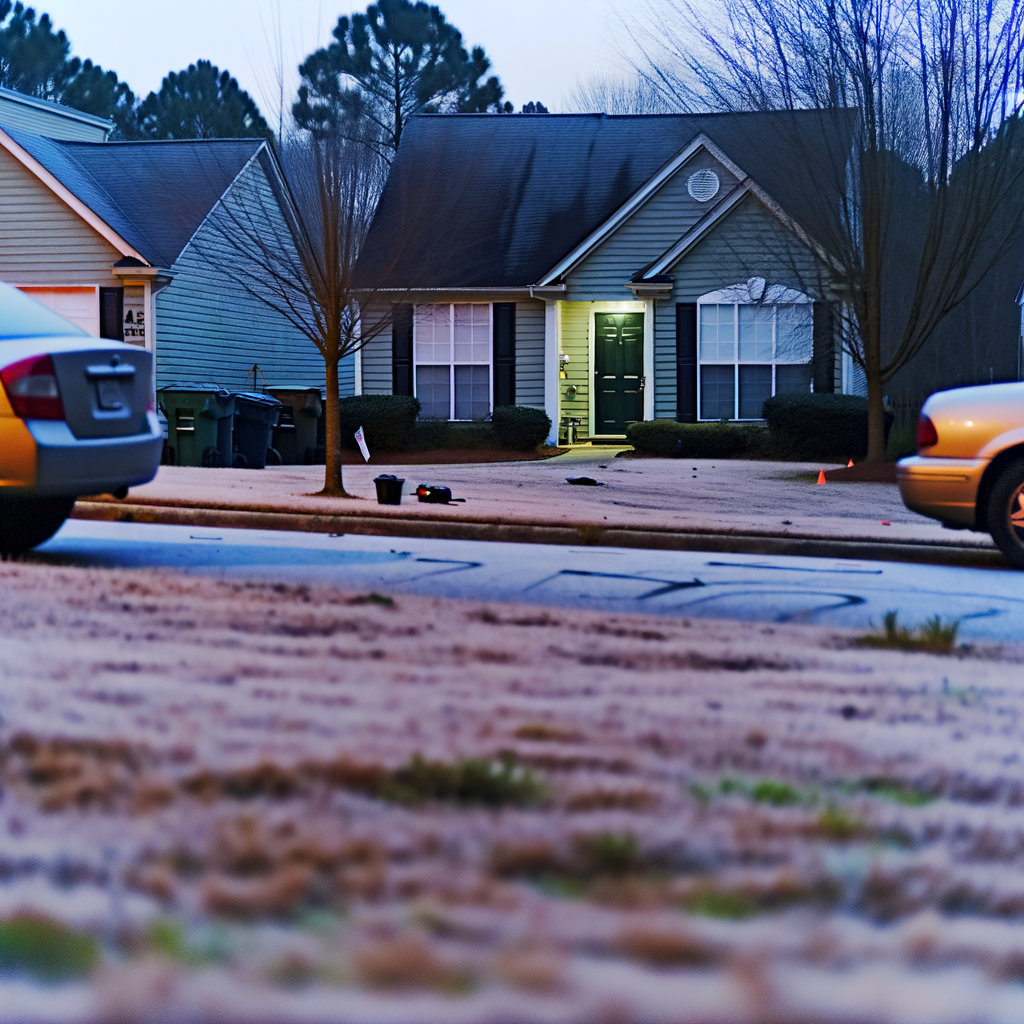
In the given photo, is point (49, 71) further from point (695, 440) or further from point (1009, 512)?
point (1009, 512)

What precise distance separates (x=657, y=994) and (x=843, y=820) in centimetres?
112

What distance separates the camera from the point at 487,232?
28766mm

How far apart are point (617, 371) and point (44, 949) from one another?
25.5 meters

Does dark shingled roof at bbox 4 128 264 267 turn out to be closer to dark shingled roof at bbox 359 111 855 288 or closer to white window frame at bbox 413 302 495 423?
dark shingled roof at bbox 359 111 855 288

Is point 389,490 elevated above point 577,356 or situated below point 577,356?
below

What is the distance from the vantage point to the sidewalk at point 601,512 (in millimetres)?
10703


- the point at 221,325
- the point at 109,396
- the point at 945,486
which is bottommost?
the point at 945,486

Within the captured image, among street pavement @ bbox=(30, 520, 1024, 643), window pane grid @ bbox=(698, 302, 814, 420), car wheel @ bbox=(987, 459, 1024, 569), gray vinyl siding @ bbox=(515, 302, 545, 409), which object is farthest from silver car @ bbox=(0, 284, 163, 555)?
gray vinyl siding @ bbox=(515, 302, 545, 409)

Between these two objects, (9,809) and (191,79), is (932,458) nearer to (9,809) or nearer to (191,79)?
(9,809)

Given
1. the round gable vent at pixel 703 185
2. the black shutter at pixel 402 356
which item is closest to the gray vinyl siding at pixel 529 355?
the black shutter at pixel 402 356

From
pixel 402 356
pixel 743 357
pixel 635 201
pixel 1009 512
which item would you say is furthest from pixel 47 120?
pixel 1009 512

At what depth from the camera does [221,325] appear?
31.2 metres

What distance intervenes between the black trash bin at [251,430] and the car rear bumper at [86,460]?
47.6ft

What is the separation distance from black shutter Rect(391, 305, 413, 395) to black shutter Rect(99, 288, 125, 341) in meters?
5.61
